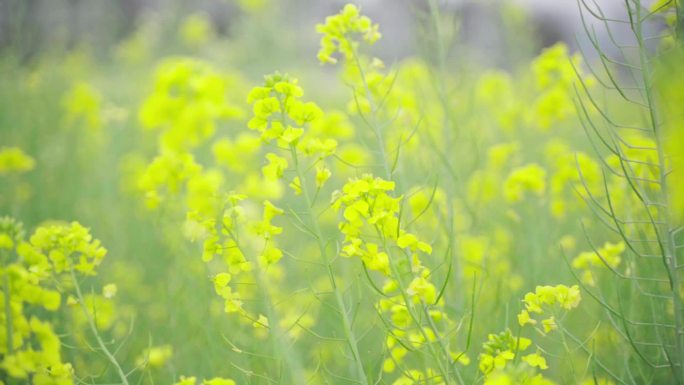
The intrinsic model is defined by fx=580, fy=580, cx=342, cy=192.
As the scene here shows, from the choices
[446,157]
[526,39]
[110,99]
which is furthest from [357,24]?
[110,99]

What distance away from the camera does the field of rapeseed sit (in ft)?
5.27

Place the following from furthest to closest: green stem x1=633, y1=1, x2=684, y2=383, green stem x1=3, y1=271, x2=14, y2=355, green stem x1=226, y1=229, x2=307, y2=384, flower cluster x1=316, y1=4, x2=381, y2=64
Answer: flower cluster x1=316, y1=4, x2=381, y2=64 < green stem x1=3, y1=271, x2=14, y2=355 < green stem x1=226, y1=229, x2=307, y2=384 < green stem x1=633, y1=1, x2=684, y2=383

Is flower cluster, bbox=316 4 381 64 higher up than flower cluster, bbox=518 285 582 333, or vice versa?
flower cluster, bbox=316 4 381 64

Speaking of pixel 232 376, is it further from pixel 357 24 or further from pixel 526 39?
pixel 526 39

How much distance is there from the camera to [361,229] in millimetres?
2201

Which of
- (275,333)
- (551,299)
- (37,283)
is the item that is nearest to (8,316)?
(37,283)

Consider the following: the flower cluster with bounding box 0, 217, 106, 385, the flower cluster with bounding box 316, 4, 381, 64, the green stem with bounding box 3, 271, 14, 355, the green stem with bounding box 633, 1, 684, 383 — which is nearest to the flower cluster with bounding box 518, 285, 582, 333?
the green stem with bounding box 633, 1, 684, 383

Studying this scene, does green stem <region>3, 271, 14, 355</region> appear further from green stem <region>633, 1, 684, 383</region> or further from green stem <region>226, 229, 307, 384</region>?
green stem <region>633, 1, 684, 383</region>

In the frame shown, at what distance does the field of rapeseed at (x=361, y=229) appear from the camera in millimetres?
1607

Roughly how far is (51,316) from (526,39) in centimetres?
523

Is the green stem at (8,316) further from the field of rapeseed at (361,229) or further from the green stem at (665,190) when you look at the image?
the green stem at (665,190)

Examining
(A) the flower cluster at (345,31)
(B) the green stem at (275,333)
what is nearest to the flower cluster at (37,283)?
(B) the green stem at (275,333)

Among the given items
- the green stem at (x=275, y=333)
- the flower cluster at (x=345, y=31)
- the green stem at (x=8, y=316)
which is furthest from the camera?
the flower cluster at (x=345, y=31)

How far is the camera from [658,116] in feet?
5.32
